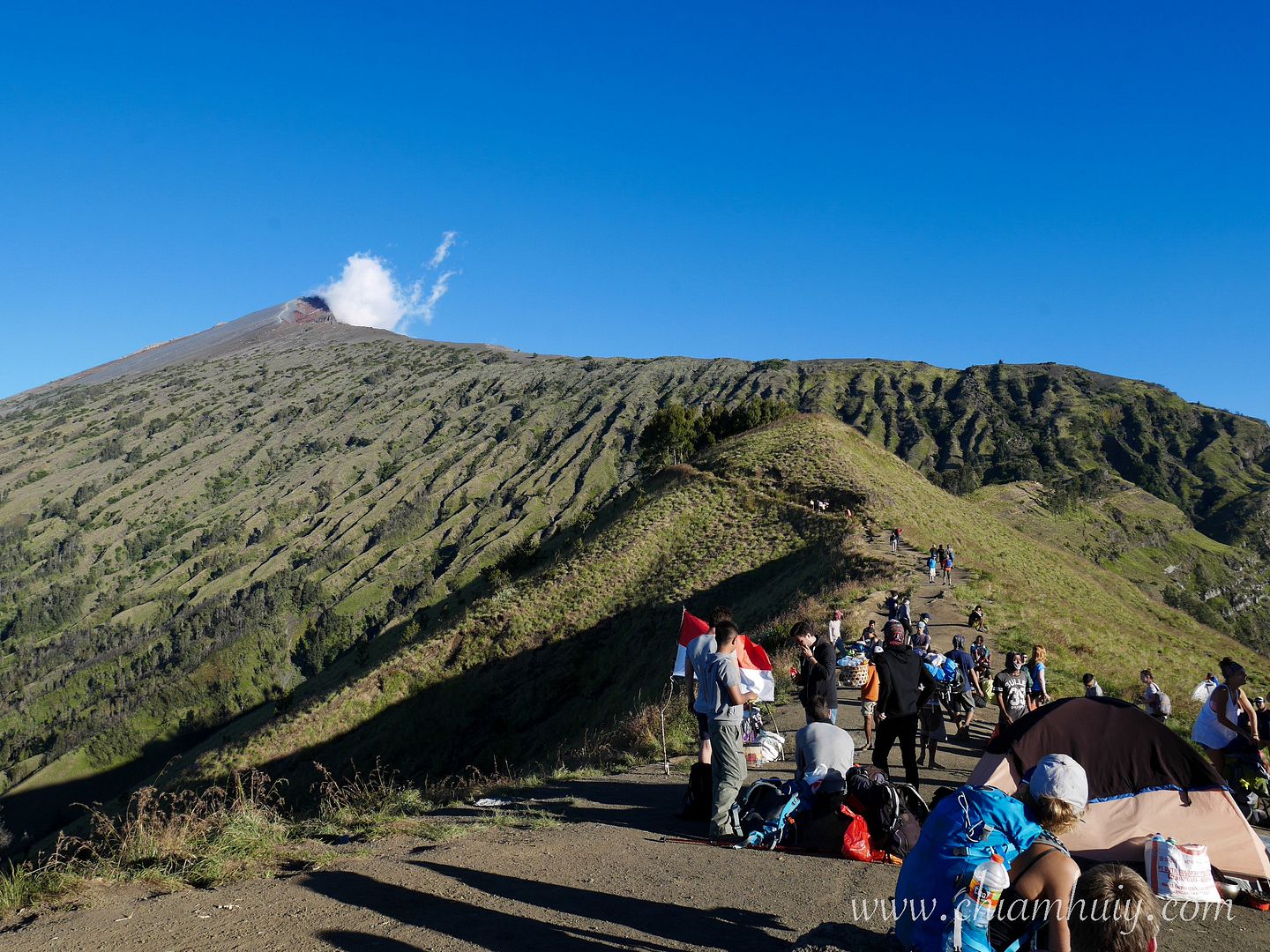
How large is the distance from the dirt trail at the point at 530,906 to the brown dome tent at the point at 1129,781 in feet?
1.71

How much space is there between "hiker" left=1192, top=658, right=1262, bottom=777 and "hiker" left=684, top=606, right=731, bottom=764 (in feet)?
15.1

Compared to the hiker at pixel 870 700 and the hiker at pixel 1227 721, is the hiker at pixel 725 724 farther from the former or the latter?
the hiker at pixel 1227 721

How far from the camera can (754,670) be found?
755 cm

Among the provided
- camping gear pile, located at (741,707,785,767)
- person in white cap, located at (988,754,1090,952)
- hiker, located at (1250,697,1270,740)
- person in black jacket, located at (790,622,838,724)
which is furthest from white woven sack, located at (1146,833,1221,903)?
camping gear pile, located at (741,707,785,767)

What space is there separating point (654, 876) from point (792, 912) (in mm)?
1180

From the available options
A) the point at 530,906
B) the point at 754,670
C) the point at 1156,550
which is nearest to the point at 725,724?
the point at 754,670

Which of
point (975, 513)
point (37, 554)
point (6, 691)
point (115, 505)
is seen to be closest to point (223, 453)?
point (115, 505)

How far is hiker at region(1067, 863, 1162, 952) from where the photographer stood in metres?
3.02

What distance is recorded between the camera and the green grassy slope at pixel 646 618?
23.6 meters

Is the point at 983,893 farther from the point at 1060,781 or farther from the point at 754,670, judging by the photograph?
the point at 754,670

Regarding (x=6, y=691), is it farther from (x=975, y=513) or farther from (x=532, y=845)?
(x=532, y=845)

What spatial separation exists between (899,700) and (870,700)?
1.79 m

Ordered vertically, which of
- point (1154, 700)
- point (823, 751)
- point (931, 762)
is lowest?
point (931, 762)

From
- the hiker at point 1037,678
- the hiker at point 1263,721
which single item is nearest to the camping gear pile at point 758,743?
the hiker at point 1037,678
